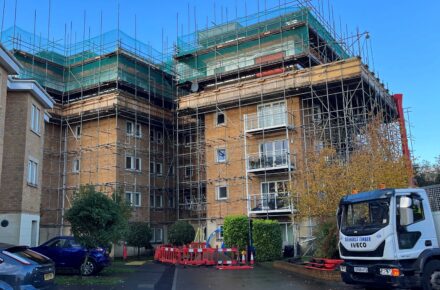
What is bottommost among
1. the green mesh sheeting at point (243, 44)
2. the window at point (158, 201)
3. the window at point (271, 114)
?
the window at point (158, 201)

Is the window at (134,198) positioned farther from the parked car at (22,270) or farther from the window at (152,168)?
the parked car at (22,270)

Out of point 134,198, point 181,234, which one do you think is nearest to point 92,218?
point 181,234

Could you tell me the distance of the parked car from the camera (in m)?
8.68

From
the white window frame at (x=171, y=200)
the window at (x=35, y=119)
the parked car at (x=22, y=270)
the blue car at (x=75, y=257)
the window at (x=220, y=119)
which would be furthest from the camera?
the white window frame at (x=171, y=200)

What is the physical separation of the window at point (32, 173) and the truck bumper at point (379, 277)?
15.0 metres

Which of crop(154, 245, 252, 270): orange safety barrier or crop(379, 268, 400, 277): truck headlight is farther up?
crop(379, 268, 400, 277): truck headlight

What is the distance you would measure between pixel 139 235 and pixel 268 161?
376 inches

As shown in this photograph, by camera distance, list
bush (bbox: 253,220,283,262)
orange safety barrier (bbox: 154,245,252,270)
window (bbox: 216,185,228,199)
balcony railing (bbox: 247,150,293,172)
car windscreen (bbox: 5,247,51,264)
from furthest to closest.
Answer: window (bbox: 216,185,228,199) < balcony railing (bbox: 247,150,293,172) < bush (bbox: 253,220,283,262) < orange safety barrier (bbox: 154,245,252,270) < car windscreen (bbox: 5,247,51,264)

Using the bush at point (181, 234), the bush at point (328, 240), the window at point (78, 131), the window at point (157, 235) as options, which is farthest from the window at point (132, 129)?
the bush at point (328, 240)

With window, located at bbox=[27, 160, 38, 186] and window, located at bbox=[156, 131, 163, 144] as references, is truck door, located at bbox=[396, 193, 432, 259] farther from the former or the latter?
window, located at bbox=[156, 131, 163, 144]

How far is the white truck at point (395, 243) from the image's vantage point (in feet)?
35.7

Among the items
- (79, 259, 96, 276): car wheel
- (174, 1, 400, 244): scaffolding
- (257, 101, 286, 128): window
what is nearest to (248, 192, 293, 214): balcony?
(174, 1, 400, 244): scaffolding

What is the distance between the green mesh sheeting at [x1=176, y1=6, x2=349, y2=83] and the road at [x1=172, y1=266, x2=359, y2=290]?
54.0 ft

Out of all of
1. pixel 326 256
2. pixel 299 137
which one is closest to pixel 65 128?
pixel 299 137
